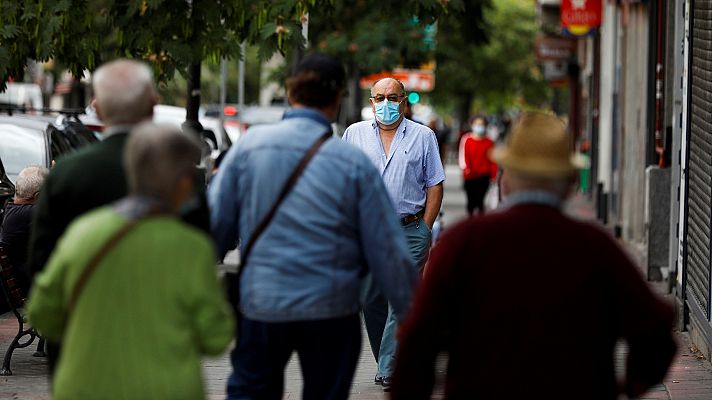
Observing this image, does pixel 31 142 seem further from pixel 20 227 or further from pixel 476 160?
pixel 476 160

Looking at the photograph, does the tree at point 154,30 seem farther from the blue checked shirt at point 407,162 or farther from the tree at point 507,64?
the tree at point 507,64

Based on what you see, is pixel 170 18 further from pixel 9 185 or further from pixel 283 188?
pixel 283 188

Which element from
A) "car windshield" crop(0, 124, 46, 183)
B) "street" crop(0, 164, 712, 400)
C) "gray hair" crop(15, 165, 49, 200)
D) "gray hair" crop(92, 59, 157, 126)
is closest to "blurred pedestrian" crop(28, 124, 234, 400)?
"gray hair" crop(92, 59, 157, 126)

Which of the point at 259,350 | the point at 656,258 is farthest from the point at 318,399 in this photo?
the point at 656,258

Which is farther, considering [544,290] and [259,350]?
[259,350]

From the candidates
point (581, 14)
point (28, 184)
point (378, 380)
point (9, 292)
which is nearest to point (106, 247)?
point (378, 380)

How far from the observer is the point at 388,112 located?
8.98m

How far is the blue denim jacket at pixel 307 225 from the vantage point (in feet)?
17.6

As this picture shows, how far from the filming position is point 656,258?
14273mm

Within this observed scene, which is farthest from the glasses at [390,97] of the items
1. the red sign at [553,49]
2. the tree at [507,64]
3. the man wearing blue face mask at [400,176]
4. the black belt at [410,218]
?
the tree at [507,64]

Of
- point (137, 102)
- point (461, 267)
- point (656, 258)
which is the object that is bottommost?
point (656, 258)

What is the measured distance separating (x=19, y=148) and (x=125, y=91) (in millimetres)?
9810

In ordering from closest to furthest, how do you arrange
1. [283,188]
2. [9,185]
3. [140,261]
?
[140,261]
[283,188]
[9,185]

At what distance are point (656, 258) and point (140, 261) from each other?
10.6m
